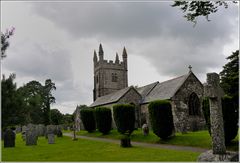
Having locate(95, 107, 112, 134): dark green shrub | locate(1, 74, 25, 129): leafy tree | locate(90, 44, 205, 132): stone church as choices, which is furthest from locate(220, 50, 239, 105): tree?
locate(1, 74, 25, 129): leafy tree

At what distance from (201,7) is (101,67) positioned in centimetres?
5139

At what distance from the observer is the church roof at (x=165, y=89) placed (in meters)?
35.7

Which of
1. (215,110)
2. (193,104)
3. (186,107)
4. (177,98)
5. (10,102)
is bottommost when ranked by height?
(215,110)

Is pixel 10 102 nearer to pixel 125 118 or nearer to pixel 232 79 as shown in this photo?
pixel 125 118

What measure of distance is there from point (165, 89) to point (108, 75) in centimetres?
2746

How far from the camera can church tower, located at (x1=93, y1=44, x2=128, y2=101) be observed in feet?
211

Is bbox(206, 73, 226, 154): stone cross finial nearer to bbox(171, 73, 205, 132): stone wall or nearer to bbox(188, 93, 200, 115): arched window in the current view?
bbox(171, 73, 205, 132): stone wall

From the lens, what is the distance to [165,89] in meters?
39.0

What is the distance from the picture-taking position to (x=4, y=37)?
399 inches

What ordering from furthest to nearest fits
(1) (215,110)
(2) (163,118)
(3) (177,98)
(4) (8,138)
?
(3) (177,98), (2) (163,118), (4) (8,138), (1) (215,110)

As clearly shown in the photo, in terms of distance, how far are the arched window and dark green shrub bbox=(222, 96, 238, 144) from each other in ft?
55.1

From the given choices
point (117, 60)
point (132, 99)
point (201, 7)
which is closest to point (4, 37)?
point (201, 7)

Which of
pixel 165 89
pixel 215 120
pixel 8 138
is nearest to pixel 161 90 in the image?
pixel 165 89

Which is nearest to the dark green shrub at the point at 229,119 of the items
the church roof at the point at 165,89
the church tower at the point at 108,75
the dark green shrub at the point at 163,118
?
the dark green shrub at the point at 163,118
